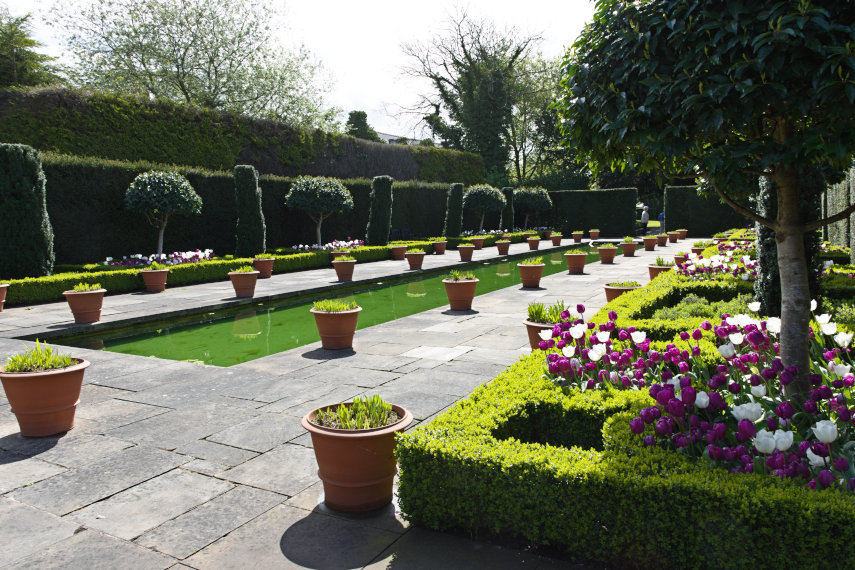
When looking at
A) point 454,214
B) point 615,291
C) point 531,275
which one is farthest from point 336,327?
point 454,214

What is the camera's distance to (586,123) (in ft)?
11.3

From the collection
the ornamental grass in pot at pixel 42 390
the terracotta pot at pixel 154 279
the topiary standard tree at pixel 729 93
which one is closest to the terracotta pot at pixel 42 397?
the ornamental grass in pot at pixel 42 390

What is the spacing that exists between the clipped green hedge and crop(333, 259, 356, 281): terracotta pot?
1113cm

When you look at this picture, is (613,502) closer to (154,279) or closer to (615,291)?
(615,291)

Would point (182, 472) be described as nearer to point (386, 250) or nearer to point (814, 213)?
point (814, 213)

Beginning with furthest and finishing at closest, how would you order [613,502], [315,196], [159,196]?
[315,196] → [159,196] → [613,502]

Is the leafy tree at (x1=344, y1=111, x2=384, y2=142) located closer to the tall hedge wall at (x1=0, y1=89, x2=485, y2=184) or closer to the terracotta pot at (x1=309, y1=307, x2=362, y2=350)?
the tall hedge wall at (x1=0, y1=89, x2=485, y2=184)

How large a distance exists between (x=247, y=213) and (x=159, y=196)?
2820 mm

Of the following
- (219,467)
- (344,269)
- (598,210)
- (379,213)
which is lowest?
(219,467)

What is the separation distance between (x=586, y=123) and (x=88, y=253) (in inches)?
608

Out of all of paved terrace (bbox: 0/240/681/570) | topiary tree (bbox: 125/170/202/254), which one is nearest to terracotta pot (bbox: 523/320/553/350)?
paved terrace (bbox: 0/240/681/570)

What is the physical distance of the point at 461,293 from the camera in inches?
399

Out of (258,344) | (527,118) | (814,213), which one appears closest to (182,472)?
(258,344)

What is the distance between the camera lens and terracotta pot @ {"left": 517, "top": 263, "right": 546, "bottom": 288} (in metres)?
12.8
